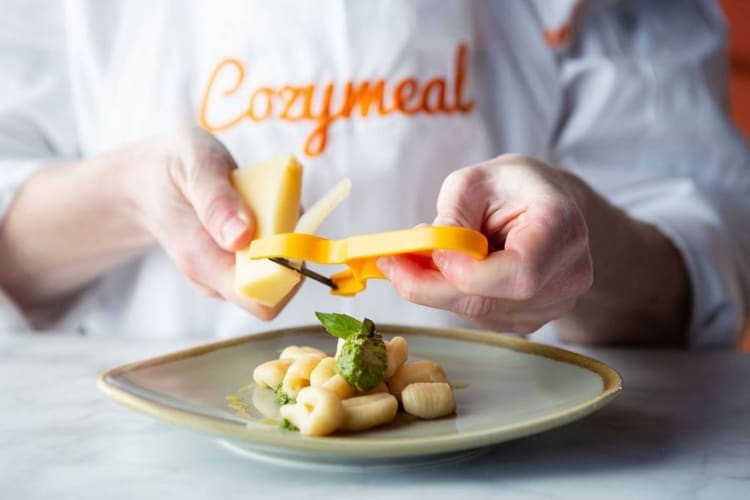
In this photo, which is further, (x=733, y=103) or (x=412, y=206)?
(x=733, y=103)

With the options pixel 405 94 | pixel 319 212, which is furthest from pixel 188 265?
pixel 405 94

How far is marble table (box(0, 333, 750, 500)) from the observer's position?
530 millimetres

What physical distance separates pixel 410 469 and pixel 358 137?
0.54 meters

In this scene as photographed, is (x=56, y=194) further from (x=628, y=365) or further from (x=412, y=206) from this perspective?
(x=628, y=365)

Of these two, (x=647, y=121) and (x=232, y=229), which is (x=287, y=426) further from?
(x=647, y=121)

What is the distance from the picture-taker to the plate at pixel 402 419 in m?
0.51

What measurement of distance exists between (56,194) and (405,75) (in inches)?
16.4

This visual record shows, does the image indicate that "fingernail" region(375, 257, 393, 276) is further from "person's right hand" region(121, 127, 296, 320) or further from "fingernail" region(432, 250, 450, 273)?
"person's right hand" region(121, 127, 296, 320)

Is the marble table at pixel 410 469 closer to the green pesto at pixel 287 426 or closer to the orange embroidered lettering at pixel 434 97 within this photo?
the green pesto at pixel 287 426

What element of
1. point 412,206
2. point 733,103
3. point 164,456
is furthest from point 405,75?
point 733,103

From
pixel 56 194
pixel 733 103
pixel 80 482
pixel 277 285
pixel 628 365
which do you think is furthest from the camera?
pixel 733 103

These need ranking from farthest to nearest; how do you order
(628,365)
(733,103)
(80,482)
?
(733,103) → (628,365) → (80,482)

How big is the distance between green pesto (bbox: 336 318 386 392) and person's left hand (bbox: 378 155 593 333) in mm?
42

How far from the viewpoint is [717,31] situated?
1260 millimetres
